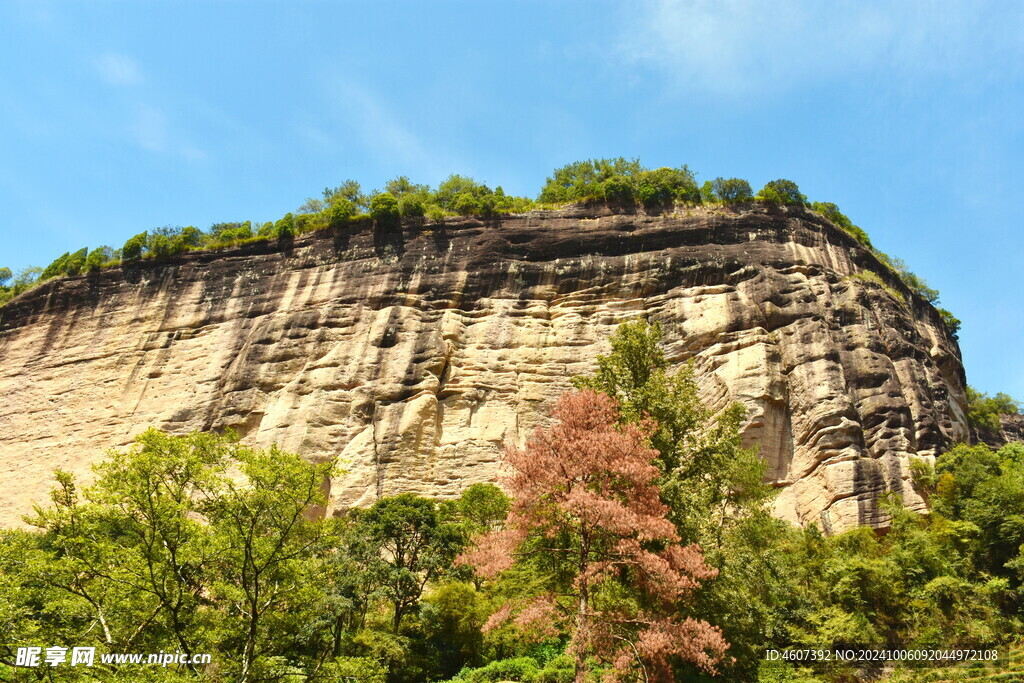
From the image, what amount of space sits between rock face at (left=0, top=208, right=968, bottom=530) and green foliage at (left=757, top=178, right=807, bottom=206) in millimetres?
1120

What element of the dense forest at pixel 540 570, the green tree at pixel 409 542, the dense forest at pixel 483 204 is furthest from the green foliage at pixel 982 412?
the green tree at pixel 409 542

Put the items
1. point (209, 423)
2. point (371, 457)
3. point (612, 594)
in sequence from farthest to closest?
1. point (209, 423)
2. point (371, 457)
3. point (612, 594)

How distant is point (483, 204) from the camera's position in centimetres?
4316

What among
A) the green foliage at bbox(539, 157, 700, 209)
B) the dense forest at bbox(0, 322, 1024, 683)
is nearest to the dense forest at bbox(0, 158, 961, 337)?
the green foliage at bbox(539, 157, 700, 209)

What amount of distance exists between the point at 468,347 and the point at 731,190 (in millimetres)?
18260

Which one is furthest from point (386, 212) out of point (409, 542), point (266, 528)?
point (266, 528)

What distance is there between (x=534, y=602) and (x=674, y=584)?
7.53ft

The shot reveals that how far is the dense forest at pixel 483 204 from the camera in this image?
140 ft

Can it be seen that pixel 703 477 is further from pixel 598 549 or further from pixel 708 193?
pixel 708 193

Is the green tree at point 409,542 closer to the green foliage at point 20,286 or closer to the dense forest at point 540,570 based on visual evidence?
the dense forest at point 540,570

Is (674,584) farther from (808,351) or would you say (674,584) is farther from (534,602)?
(808,351)

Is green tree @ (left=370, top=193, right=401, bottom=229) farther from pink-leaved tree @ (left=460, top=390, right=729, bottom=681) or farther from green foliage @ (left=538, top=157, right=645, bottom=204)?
pink-leaved tree @ (left=460, top=390, right=729, bottom=681)

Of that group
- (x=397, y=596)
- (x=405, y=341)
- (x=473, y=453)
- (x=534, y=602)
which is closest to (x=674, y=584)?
(x=534, y=602)

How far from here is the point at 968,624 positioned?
1814 cm
